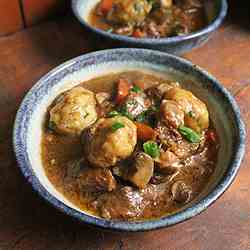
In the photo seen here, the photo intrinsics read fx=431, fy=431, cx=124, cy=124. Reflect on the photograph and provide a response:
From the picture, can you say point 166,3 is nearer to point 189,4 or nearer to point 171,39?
point 189,4

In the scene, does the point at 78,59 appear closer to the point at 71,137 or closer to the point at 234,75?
the point at 71,137

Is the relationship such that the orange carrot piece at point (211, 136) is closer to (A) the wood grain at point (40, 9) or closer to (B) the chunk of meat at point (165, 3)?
(B) the chunk of meat at point (165, 3)

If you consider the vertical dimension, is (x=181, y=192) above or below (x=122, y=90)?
below

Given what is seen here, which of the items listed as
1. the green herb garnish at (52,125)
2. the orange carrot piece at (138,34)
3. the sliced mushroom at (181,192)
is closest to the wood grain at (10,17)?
the orange carrot piece at (138,34)

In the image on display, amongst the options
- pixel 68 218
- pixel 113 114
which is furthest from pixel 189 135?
pixel 68 218

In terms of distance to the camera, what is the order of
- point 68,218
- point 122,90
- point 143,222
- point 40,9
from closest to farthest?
1. point 143,222
2. point 68,218
3. point 122,90
4. point 40,9

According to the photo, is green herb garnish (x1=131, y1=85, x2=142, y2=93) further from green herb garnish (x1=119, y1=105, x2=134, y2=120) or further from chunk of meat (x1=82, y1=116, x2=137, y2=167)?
chunk of meat (x1=82, y1=116, x2=137, y2=167)
